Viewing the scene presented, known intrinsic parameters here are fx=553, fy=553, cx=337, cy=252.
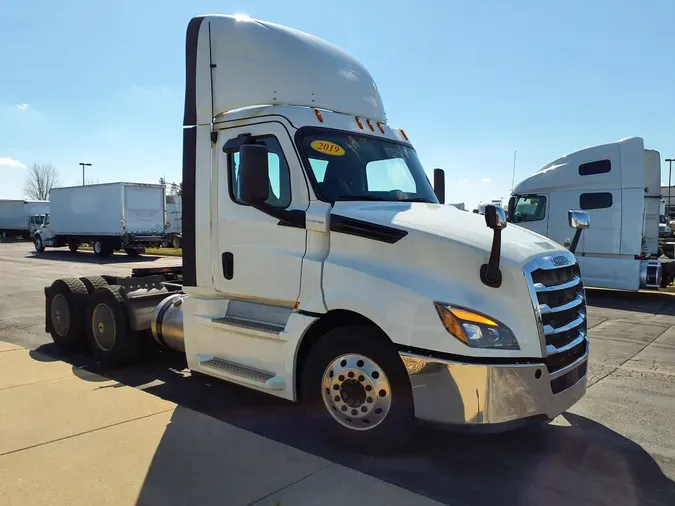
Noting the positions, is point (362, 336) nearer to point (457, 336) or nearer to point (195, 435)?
point (457, 336)

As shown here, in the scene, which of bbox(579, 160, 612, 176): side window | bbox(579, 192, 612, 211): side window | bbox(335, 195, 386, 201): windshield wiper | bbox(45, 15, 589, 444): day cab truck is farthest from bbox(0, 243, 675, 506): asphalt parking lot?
bbox(579, 160, 612, 176): side window

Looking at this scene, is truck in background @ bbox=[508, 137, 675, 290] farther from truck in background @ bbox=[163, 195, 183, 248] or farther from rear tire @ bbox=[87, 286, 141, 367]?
truck in background @ bbox=[163, 195, 183, 248]

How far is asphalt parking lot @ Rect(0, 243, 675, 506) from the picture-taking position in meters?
3.67

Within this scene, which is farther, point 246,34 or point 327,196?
point 246,34

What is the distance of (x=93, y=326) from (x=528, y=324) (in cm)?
553

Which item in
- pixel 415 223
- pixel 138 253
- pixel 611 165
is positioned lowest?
pixel 138 253

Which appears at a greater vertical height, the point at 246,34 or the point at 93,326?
the point at 246,34

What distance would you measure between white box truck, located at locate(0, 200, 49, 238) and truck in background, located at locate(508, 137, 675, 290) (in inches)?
1916

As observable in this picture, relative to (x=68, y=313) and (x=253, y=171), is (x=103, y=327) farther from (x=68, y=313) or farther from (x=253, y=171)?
(x=253, y=171)

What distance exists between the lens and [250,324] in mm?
4672

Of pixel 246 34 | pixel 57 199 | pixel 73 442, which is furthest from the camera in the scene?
pixel 57 199

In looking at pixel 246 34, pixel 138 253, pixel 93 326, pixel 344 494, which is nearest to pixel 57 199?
pixel 138 253

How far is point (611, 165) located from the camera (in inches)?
523

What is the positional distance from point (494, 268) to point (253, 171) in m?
1.88
